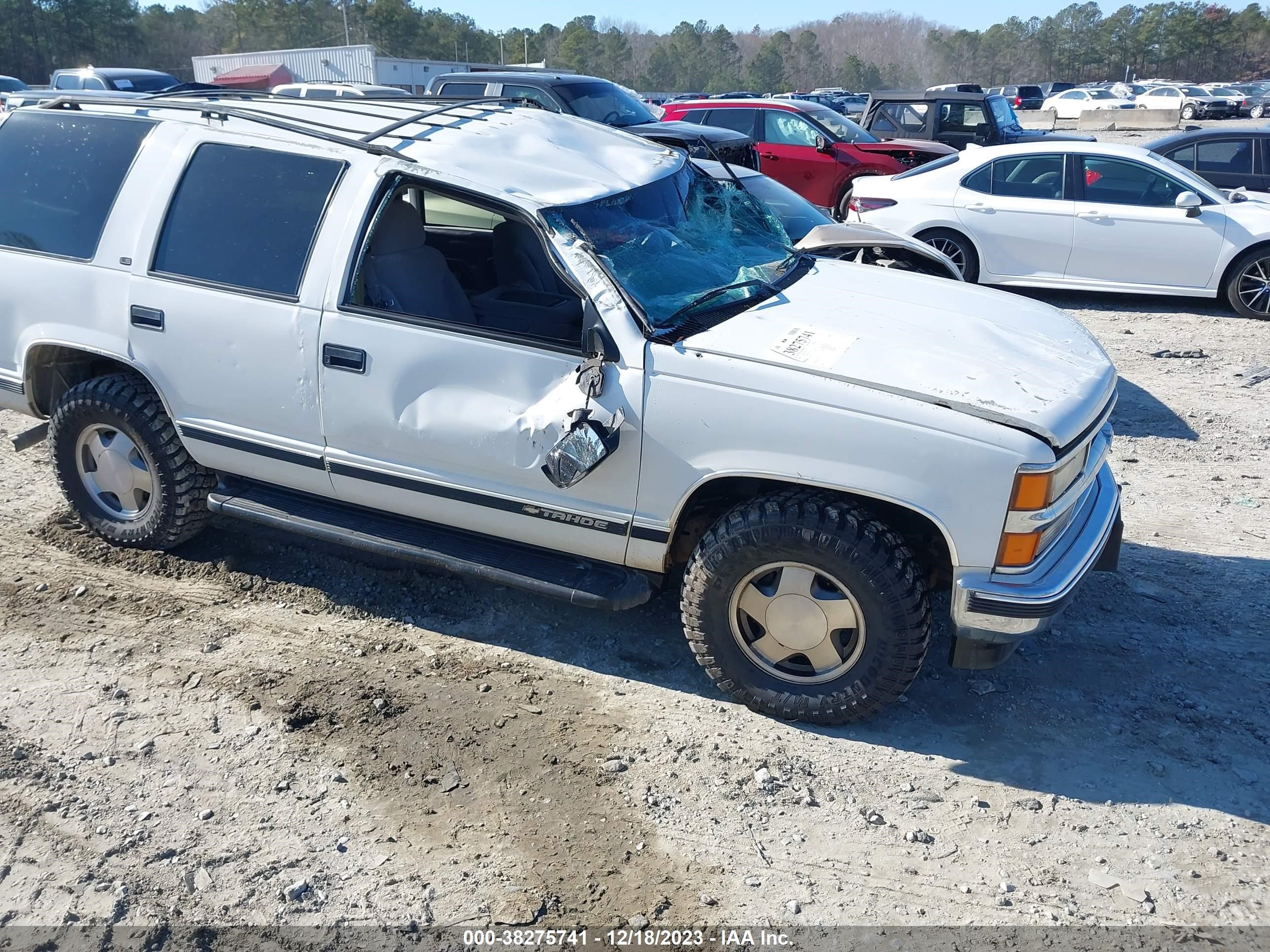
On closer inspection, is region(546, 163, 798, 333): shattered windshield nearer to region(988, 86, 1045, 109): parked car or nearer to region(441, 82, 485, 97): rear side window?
region(441, 82, 485, 97): rear side window

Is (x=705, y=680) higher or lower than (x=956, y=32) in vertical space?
lower

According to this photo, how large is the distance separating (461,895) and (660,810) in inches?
27.4

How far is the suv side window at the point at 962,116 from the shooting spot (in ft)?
52.5

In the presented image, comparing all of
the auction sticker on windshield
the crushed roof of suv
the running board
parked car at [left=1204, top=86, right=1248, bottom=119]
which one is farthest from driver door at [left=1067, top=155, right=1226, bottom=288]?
parked car at [left=1204, top=86, right=1248, bottom=119]

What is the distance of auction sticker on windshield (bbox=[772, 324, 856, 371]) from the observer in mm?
3344

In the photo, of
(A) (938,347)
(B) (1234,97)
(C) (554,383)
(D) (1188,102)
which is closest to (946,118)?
(A) (938,347)

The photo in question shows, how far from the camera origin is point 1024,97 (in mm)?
49250

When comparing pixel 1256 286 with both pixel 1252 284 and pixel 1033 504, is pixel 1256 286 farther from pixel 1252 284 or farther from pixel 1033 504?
pixel 1033 504

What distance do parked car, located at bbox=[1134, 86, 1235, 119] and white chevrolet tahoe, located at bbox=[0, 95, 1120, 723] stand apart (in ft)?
133

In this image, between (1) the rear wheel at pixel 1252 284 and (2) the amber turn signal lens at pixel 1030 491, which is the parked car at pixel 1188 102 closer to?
(1) the rear wheel at pixel 1252 284

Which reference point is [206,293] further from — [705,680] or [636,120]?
[636,120]

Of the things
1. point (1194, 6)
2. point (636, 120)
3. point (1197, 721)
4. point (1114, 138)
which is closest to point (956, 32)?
point (1194, 6)

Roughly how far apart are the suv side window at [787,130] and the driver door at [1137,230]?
194 inches

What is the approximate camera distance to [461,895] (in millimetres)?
2896
